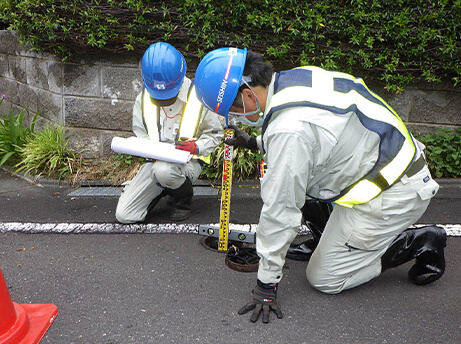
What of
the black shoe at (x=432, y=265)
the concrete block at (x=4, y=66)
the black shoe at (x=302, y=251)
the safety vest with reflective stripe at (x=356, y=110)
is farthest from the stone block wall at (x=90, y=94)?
the black shoe at (x=432, y=265)

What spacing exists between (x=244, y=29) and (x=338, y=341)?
379 cm

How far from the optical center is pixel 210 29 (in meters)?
4.95

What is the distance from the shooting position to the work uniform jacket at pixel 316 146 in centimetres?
216

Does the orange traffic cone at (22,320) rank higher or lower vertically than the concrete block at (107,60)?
lower

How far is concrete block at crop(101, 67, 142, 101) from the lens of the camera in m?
5.32

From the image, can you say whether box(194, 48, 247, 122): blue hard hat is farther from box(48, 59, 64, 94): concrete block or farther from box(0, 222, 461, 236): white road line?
box(48, 59, 64, 94): concrete block

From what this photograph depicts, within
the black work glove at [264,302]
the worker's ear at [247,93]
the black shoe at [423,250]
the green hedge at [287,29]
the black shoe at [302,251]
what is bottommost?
the black shoe at [302,251]

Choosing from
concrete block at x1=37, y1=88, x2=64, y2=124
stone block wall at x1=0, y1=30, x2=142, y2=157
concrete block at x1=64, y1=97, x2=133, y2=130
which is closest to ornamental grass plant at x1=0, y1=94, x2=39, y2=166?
concrete block at x1=37, y1=88, x2=64, y2=124

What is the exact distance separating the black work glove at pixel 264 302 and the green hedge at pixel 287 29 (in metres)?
3.28

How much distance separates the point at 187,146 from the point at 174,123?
37cm

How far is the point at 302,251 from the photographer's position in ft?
10.7

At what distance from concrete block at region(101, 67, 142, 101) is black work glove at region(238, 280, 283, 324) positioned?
3.61 metres

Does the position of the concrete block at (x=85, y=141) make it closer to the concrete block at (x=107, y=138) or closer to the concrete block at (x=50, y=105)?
the concrete block at (x=107, y=138)

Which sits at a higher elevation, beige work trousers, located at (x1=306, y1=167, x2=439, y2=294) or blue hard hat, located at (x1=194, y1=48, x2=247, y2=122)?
blue hard hat, located at (x1=194, y1=48, x2=247, y2=122)
